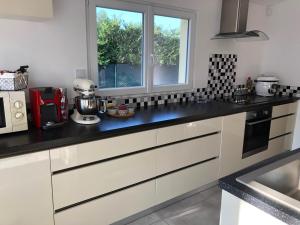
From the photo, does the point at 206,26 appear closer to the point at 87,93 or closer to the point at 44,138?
the point at 87,93

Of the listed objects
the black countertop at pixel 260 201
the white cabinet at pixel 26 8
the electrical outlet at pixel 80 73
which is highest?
the white cabinet at pixel 26 8

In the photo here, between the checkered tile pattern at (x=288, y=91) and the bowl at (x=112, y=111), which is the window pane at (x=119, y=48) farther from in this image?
the checkered tile pattern at (x=288, y=91)

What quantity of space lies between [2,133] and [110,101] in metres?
0.99

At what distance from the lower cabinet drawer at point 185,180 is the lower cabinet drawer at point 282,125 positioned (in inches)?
41.7

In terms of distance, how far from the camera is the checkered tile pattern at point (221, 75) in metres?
3.06

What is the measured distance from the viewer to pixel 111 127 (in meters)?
1.78

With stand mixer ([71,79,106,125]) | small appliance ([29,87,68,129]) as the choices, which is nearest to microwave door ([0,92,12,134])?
small appliance ([29,87,68,129])

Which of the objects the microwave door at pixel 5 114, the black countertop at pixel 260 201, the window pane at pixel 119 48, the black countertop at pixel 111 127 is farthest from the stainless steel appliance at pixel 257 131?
the microwave door at pixel 5 114

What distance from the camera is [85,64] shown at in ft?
7.05

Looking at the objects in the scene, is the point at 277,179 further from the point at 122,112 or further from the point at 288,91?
the point at 288,91

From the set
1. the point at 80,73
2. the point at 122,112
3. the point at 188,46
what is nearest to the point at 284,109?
the point at 188,46

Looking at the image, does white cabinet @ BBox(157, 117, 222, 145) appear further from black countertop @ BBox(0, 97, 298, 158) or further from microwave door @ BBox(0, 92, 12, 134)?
microwave door @ BBox(0, 92, 12, 134)

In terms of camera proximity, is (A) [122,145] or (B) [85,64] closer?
(A) [122,145]

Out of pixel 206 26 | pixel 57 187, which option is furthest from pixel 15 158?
pixel 206 26
